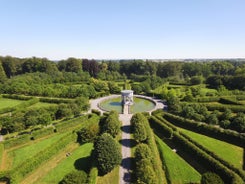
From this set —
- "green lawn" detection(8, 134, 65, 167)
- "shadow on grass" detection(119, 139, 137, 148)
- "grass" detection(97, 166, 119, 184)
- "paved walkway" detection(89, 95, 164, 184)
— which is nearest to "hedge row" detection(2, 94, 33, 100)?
"green lawn" detection(8, 134, 65, 167)

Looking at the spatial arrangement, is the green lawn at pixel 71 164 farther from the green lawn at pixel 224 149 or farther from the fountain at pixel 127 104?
the fountain at pixel 127 104

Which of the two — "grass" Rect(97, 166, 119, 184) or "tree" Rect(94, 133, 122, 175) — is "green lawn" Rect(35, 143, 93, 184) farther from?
"grass" Rect(97, 166, 119, 184)

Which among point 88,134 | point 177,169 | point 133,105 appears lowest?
point 177,169

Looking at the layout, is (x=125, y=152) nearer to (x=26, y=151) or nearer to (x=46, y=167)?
(x=46, y=167)

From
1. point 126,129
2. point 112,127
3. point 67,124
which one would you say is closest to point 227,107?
point 126,129

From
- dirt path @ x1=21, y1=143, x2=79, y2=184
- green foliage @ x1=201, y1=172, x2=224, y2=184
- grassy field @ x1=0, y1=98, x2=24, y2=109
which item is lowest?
dirt path @ x1=21, y1=143, x2=79, y2=184
